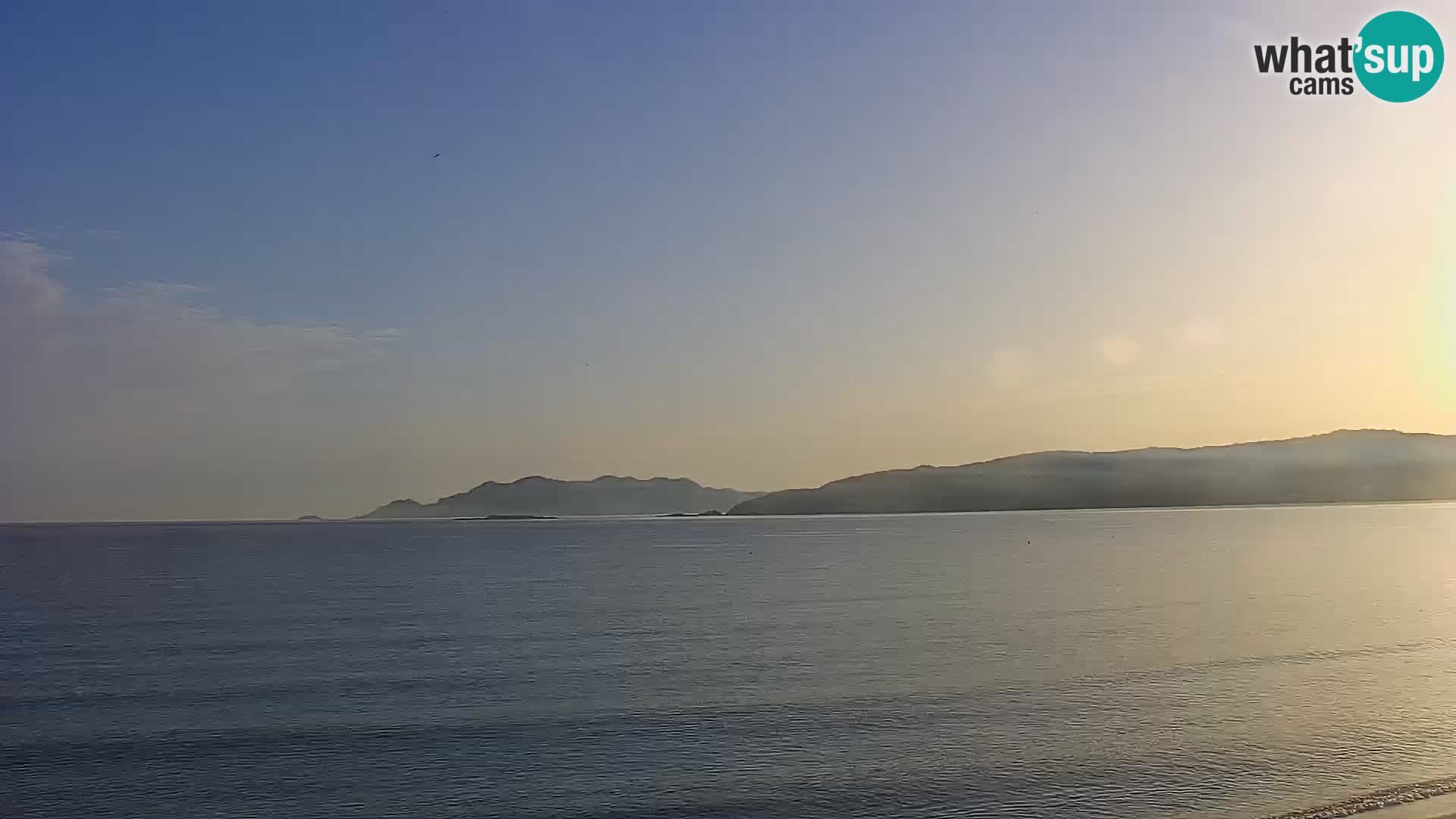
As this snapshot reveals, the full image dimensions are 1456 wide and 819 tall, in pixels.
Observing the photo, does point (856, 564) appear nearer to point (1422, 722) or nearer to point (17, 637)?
point (17, 637)

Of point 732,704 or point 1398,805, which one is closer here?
point 1398,805

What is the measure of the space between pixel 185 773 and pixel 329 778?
12.3 ft

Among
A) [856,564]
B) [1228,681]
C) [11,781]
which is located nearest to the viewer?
[11,781]

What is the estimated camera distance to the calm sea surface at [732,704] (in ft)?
83.6

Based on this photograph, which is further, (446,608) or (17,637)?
(446,608)

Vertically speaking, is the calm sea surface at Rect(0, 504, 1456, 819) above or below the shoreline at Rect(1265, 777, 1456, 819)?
below

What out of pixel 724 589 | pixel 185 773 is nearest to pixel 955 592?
pixel 724 589

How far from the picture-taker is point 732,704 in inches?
1421

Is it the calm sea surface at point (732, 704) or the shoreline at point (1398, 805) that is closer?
the shoreline at point (1398, 805)

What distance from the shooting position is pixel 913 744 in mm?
29891

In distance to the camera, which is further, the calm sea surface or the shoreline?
the calm sea surface

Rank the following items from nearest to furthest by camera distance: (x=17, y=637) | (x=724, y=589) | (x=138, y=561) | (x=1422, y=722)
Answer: (x=1422, y=722) → (x=17, y=637) → (x=724, y=589) → (x=138, y=561)

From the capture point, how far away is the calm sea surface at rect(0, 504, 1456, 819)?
1003 inches

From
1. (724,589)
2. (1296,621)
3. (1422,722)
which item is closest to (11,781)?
(1422,722)
